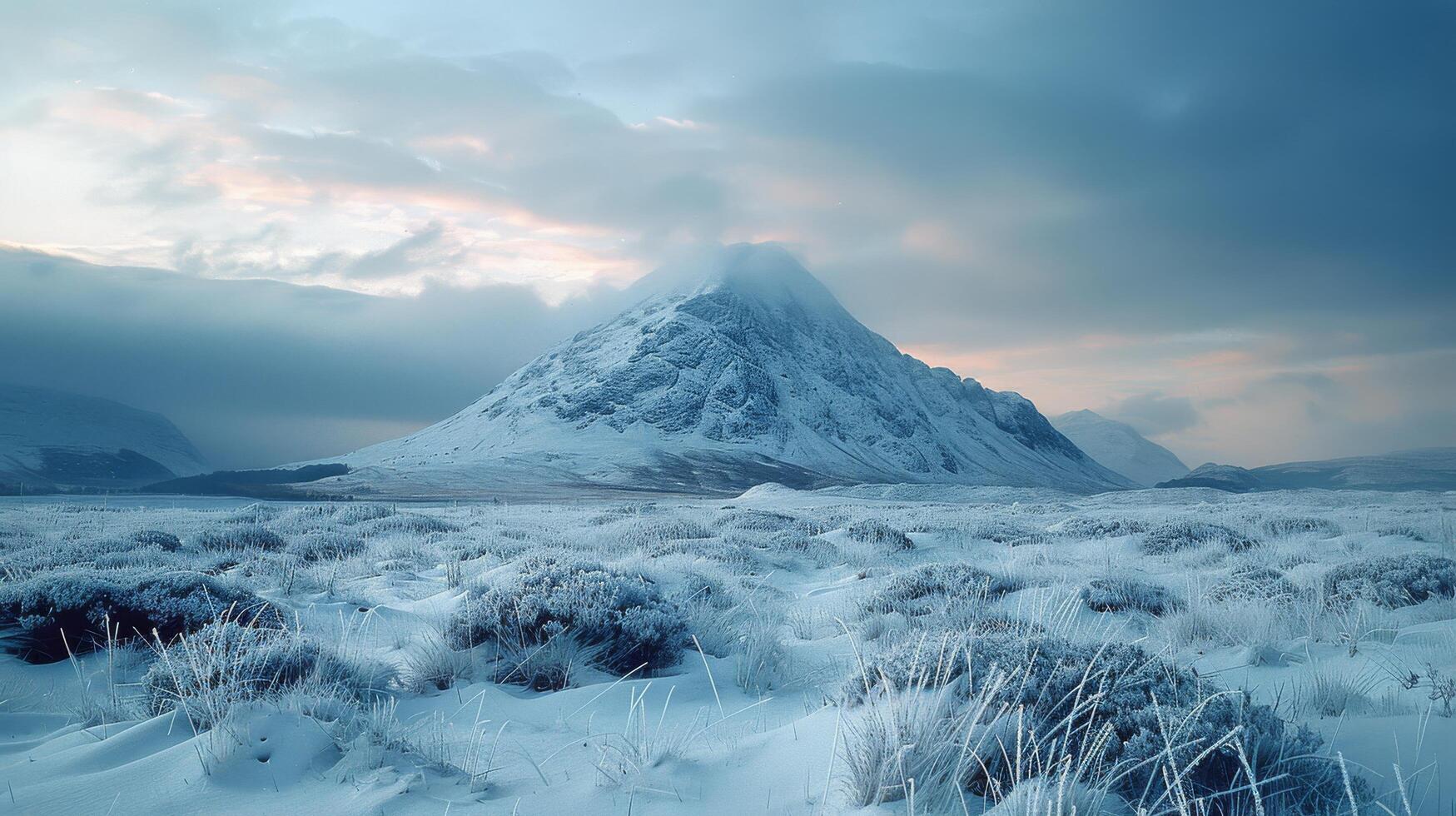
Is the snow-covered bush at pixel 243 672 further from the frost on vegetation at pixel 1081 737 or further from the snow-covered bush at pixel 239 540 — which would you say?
the snow-covered bush at pixel 239 540

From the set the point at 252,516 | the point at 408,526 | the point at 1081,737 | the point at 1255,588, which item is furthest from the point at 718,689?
the point at 252,516

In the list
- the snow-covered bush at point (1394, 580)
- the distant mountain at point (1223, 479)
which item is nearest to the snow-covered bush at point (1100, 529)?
the snow-covered bush at point (1394, 580)

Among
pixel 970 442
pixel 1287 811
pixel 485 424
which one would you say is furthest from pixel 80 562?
pixel 970 442

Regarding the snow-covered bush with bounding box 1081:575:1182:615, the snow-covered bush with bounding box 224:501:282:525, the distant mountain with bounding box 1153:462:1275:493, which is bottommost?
the distant mountain with bounding box 1153:462:1275:493

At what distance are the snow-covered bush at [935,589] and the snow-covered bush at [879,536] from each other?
4.45 metres

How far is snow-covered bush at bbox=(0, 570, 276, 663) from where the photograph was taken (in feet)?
18.4

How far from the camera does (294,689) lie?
151 inches

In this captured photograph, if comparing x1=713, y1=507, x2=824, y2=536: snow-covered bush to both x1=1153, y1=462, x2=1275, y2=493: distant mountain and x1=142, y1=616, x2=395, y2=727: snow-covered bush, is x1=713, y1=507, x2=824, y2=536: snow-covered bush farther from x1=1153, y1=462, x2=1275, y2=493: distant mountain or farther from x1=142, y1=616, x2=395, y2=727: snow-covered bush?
x1=1153, y1=462, x2=1275, y2=493: distant mountain

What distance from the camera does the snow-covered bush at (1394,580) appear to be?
276 inches

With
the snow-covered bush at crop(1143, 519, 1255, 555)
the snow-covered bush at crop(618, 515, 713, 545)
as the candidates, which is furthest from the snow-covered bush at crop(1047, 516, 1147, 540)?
the snow-covered bush at crop(618, 515, 713, 545)

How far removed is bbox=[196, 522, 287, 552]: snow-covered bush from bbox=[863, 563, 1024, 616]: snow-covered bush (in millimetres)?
10137

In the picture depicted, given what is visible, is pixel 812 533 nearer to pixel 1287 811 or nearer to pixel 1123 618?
pixel 1123 618

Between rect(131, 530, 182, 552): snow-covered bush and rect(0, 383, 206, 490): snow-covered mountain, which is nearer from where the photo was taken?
rect(131, 530, 182, 552): snow-covered bush

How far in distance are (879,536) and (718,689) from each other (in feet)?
31.9
